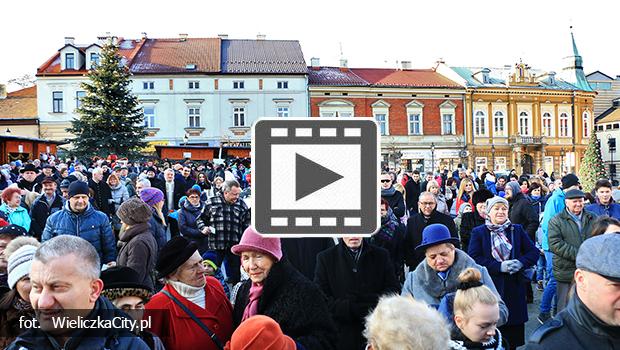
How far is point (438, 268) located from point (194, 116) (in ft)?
137

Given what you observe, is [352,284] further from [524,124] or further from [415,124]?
[524,124]

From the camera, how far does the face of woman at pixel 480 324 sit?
11.3 feet

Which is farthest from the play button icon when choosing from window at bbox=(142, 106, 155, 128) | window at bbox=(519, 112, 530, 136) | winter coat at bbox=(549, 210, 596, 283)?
window at bbox=(519, 112, 530, 136)

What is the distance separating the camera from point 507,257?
18.3 ft

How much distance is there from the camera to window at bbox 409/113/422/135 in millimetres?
48094

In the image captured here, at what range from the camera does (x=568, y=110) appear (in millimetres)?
52375

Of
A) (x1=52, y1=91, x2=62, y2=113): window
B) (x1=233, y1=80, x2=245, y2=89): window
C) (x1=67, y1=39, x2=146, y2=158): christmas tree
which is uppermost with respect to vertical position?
(x1=233, y1=80, x2=245, y2=89): window

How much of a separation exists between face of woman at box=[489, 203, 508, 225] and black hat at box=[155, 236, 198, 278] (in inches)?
132

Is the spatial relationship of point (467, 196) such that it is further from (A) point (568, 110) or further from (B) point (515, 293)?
(A) point (568, 110)

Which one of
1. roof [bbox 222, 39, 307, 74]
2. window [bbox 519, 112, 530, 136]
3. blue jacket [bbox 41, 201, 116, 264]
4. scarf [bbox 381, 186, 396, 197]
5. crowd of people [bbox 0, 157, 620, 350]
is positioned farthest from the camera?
window [bbox 519, 112, 530, 136]

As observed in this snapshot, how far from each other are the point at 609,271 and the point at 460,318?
1294 mm

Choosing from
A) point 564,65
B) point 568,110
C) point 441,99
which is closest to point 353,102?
point 441,99

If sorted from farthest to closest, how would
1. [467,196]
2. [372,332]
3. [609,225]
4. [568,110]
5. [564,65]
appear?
[564,65], [568,110], [467,196], [609,225], [372,332]

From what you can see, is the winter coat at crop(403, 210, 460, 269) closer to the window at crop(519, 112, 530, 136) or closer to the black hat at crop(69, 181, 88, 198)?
the black hat at crop(69, 181, 88, 198)
